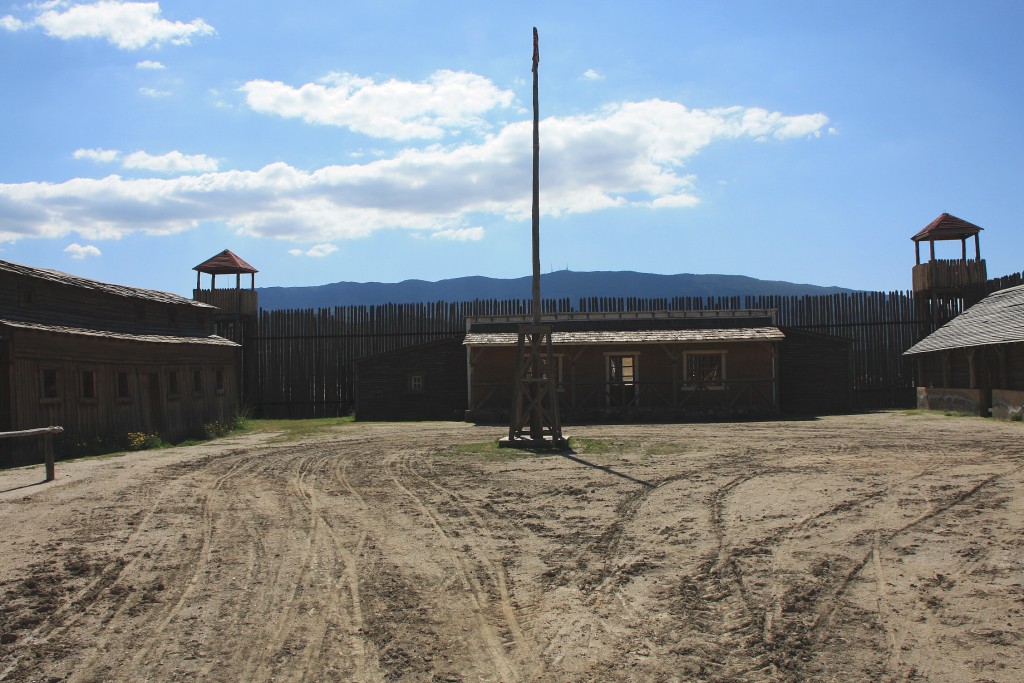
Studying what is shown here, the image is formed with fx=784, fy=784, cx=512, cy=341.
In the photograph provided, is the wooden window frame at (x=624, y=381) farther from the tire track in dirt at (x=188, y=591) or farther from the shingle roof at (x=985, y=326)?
the tire track in dirt at (x=188, y=591)

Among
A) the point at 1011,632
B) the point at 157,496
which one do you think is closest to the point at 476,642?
the point at 1011,632

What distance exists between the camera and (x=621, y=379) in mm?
25219

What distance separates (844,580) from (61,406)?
1553 centimetres

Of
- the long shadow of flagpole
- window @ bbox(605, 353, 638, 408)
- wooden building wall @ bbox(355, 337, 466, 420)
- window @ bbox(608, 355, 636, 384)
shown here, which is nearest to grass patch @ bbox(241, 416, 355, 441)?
wooden building wall @ bbox(355, 337, 466, 420)

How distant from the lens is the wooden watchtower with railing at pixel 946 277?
86.2 feet

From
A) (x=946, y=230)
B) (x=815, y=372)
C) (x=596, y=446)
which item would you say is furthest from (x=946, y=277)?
(x=596, y=446)

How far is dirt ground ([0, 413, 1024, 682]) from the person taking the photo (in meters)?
4.91

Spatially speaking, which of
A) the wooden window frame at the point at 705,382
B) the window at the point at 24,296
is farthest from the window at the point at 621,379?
the window at the point at 24,296

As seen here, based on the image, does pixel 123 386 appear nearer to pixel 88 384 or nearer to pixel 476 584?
pixel 88 384

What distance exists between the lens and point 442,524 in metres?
8.27

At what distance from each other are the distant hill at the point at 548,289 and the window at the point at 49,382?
364 ft

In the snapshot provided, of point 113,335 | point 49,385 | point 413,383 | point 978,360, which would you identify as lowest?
point 413,383

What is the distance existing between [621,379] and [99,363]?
14.9 meters

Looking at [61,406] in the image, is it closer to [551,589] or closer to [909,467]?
[551,589]
